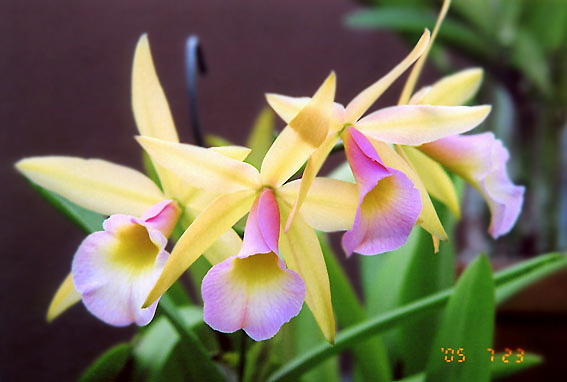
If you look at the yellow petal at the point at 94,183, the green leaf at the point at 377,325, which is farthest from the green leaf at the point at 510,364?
the yellow petal at the point at 94,183

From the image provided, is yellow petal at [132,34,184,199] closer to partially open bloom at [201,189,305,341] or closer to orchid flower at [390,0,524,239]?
partially open bloom at [201,189,305,341]

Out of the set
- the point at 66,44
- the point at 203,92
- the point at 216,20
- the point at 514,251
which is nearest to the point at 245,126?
the point at 203,92

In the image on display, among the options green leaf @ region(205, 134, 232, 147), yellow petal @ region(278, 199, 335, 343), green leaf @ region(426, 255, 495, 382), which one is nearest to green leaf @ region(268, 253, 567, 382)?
green leaf @ region(426, 255, 495, 382)

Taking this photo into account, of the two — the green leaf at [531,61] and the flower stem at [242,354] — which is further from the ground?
the green leaf at [531,61]

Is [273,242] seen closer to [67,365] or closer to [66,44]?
[67,365]

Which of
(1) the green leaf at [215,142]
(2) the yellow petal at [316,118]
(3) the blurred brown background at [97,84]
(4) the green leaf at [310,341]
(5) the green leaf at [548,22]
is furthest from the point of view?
(5) the green leaf at [548,22]

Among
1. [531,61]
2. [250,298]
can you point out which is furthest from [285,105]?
[531,61]

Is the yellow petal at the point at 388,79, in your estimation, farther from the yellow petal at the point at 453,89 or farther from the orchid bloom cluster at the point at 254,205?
the yellow petal at the point at 453,89
